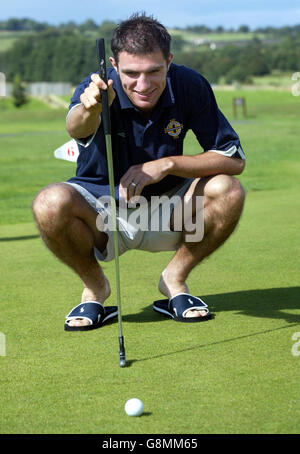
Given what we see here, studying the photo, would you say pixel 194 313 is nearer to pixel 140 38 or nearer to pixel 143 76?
pixel 143 76

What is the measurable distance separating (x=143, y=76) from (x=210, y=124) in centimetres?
55

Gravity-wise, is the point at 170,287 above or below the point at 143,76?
below

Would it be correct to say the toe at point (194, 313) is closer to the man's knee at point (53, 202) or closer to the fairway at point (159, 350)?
the fairway at point (159, 350)

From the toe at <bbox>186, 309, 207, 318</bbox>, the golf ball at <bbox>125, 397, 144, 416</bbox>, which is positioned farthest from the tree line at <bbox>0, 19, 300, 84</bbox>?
the golf ball at <bbox>125, 397, 144, 416</bbox>

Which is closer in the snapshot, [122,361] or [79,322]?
[122,361]

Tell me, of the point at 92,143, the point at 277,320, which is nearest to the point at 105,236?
the point at 92,143

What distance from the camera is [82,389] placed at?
293cm

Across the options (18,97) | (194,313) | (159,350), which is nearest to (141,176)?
(194,313)

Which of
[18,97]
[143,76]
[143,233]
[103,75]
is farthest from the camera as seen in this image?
[18,97]

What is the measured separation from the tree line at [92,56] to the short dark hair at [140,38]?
62.9 feet

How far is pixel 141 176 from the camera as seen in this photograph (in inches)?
152

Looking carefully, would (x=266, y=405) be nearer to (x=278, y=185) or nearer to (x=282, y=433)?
(x=282, y=433)

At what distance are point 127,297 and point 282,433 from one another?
2.27 metres

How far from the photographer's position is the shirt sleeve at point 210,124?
4.08 metres
